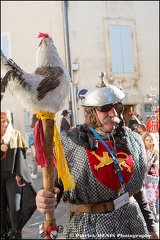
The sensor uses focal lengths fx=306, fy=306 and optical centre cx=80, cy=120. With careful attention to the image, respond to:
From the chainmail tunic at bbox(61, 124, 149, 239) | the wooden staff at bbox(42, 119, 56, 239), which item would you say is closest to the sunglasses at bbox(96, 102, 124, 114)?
the chainmail tunic at bbox(61, 124, 149, 239)

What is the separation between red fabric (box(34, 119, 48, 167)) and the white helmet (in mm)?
401

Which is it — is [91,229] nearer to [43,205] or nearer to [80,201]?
[80,201]

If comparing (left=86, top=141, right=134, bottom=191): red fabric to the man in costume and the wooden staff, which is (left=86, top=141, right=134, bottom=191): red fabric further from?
the wooden staff

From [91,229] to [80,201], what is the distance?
0.30ft

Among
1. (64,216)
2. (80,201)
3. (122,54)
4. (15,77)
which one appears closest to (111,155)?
(80,201)

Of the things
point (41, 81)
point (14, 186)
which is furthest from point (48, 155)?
point (14, 186)

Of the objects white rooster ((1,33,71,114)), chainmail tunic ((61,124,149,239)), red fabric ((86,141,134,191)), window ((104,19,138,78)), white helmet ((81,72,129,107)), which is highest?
window ((104,19,138,78))

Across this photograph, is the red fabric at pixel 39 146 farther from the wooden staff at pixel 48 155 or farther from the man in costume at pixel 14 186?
the man in costume at pixel 14 186

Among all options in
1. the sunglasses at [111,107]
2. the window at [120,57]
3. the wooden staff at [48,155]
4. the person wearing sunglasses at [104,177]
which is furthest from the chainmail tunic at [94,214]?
the window at [120,57]

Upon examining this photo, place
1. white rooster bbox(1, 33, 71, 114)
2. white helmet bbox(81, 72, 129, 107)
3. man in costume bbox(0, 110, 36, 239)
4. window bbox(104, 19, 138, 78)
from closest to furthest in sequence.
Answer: white rooster bbox(1, 33, 71, 114) < man in costume bbox(0, 110, 36, 239) < white helmet bbox(81, 72, 129, 107) < window bbox(104, 19, 138, 78)

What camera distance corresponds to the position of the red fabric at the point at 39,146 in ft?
1.81

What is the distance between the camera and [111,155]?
0.97 meters

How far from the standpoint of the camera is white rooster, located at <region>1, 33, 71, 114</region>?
477 mm

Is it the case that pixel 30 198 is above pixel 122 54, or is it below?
below
